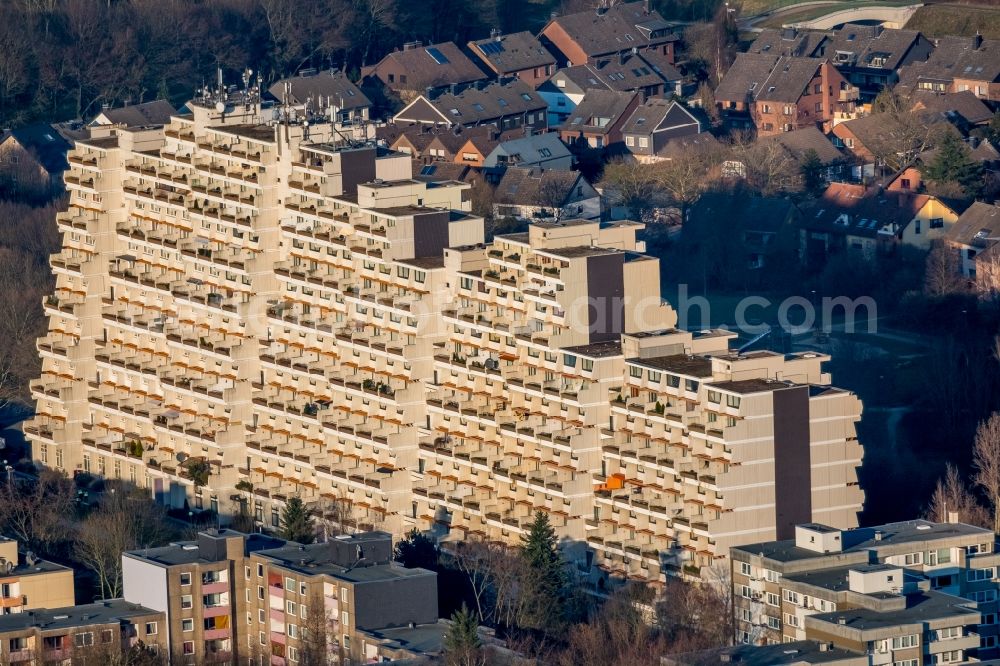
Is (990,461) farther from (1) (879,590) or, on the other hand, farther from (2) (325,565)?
(2) (325,565)

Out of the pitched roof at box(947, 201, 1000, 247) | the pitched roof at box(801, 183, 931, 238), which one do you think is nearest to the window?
the pitched roof at box(947, 201, 1000, 247)

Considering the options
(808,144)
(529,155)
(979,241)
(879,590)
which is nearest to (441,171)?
(529,155)

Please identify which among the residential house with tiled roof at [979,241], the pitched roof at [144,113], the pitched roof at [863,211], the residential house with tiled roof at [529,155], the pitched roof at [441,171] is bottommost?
the residential house with tiled roof at [979,241]

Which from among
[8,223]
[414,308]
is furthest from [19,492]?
[8,223]

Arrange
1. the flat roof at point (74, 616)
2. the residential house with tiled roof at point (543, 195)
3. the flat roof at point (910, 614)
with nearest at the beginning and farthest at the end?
1. the flat roof at point (910, 614)
2. the flat roof at point (74, 616)
3. the residential house with tiled roof at point (543, 195)

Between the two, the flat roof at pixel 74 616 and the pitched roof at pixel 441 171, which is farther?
the pitched roof at pixel 441 171

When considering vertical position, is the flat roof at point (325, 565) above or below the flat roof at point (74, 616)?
above

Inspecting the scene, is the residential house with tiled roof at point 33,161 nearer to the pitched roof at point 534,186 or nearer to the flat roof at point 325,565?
the pitched roof at point 534,186

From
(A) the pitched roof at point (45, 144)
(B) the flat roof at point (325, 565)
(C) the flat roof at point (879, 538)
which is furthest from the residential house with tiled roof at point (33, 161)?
(C) the flat roof at point (879, 538)

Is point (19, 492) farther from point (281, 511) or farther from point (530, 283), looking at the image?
point (530, 283)
